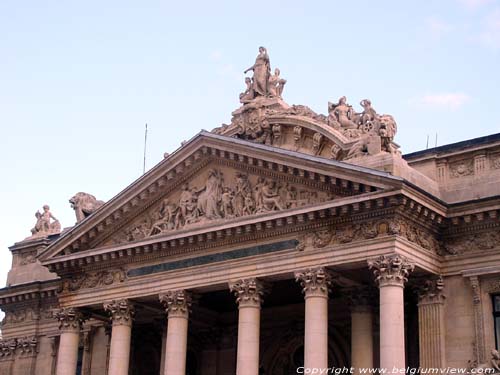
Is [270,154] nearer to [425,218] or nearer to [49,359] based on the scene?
[425,218]

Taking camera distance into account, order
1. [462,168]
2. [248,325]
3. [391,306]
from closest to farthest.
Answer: [391,306]
[248,325]
[462,168]

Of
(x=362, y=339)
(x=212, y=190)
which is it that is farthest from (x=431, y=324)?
(x=212, y=190)

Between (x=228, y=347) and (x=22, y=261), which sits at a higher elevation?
(x=22, y=261)

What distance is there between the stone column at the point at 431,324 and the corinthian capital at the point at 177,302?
27.4 ft

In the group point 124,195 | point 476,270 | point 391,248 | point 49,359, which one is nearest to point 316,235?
point 391,248

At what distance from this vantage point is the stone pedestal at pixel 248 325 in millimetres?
31530

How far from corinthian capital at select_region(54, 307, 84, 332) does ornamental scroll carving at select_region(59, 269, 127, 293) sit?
0.82 metres

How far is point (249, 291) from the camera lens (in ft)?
105

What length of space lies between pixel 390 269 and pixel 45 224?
71.0ft

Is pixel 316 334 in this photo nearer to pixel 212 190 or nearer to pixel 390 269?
pixel 390 269

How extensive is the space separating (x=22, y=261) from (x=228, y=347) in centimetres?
1194

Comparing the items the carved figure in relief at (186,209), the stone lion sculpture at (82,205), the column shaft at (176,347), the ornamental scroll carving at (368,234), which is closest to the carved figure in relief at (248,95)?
the carved figure in relief at (186,209)

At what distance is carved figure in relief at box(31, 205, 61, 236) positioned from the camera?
45406mm

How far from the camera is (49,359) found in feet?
140
